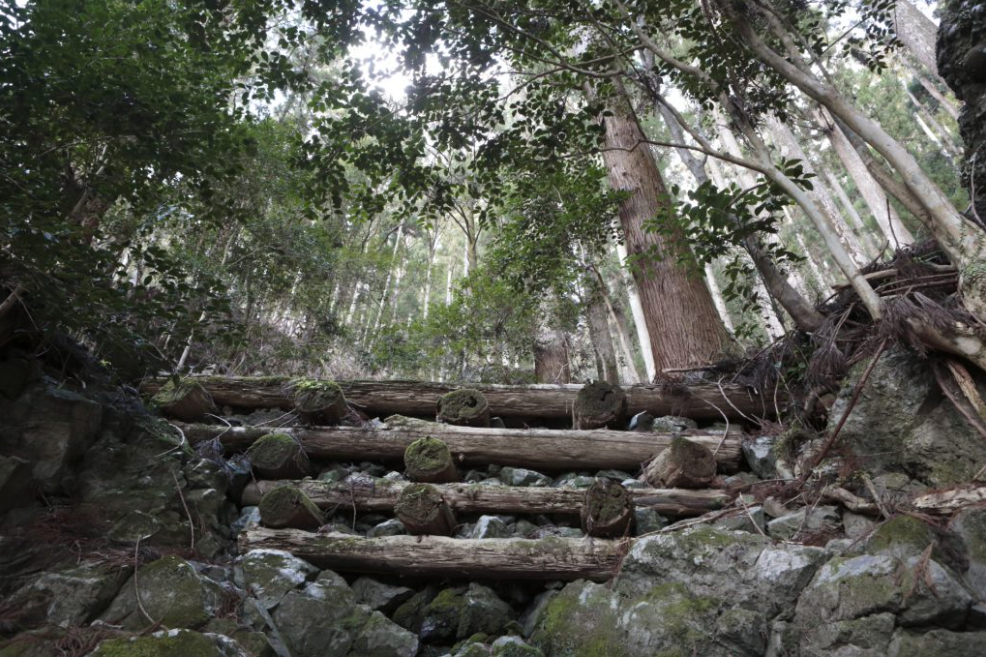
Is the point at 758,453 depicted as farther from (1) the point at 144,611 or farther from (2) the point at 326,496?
(1) the point at 144,611

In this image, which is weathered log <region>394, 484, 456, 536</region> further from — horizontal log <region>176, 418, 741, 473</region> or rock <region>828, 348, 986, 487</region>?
rock <region>828, 348, 986, 487</region>

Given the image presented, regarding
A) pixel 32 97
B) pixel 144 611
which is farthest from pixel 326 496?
pixel 32 97

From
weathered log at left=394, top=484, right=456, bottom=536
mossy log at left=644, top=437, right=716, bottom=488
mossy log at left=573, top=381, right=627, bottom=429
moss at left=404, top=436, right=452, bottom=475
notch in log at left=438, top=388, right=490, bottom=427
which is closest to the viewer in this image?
weathered log at left=394, top=484, right=456, bottom=536

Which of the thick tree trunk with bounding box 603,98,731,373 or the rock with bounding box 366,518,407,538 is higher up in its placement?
the thick tree trunk with bounding box 603,98,731,373

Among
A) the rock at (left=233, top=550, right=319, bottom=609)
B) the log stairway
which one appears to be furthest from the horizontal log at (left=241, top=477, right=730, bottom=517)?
the rock at (left=233, top=550, right=319, bottom=609)

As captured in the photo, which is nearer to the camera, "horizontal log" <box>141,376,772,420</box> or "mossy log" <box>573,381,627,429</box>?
"mossy log" <box>573,381,627,429</box>

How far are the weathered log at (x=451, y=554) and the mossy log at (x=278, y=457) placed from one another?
805mm

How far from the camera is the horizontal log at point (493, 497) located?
12.2 feet

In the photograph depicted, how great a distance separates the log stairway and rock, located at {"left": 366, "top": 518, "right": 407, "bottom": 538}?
133mm

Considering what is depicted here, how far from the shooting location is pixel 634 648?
8.67 feet

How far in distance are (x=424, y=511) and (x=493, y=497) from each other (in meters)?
0.58

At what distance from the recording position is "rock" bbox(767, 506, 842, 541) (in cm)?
306

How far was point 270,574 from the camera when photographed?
321cm

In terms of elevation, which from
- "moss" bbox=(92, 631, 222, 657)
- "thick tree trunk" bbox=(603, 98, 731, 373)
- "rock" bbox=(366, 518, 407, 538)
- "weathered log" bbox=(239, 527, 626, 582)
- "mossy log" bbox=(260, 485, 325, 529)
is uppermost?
"thick tree trunk" bbox=(603, 98, 731, 373)
